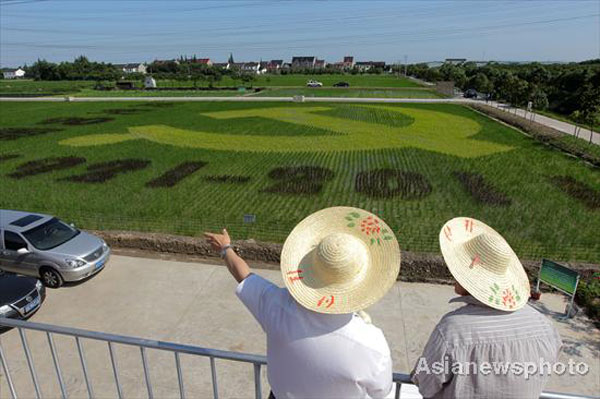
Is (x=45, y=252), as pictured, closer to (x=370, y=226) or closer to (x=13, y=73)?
(x=370, y=226)

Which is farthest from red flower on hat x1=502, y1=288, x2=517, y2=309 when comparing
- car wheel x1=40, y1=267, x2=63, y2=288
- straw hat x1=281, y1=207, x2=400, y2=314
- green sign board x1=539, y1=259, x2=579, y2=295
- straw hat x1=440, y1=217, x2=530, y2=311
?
car wheel x1=40, y1=267, x2=63, y2=288

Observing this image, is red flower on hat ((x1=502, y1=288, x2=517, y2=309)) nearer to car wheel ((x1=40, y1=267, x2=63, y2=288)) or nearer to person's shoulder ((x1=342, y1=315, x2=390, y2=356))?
person's shoulder ((x1=342, y1=315, x2=390, y2=356))

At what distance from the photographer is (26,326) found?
314 cm

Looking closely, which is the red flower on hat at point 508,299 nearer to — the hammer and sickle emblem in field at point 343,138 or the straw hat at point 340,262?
the straw hat at point 340,262

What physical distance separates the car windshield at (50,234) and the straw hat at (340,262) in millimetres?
8623

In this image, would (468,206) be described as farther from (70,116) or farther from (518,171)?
(70,116)

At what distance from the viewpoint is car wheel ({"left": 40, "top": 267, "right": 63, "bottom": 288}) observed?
347 inches

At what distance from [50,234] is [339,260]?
9.53 metres

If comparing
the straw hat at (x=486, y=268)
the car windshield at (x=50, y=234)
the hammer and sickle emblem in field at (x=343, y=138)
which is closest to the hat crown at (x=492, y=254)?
the straw hat at (x=486, y=268)

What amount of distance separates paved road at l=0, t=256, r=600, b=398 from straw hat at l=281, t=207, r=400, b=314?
422 cm

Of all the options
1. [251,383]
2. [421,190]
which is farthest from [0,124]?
[251,383]

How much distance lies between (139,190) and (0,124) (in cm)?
2758

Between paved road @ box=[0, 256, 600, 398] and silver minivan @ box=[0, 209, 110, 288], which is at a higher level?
silver minivan @ box=[0, 209, 110, 288]

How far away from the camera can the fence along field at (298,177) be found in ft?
41.0
